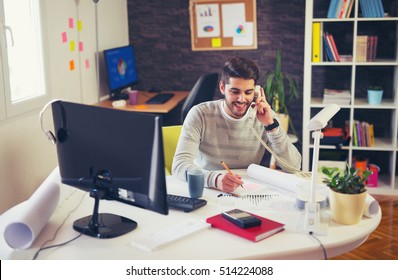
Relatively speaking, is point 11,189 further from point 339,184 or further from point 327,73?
point 327,73

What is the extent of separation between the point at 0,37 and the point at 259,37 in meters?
2.37

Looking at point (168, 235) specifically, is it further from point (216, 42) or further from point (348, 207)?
point (216, 42)

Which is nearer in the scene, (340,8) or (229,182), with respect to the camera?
(229,182)

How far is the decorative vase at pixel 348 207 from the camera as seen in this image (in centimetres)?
177

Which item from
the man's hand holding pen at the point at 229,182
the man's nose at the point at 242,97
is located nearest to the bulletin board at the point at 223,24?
the man's nose at the point at 242,97

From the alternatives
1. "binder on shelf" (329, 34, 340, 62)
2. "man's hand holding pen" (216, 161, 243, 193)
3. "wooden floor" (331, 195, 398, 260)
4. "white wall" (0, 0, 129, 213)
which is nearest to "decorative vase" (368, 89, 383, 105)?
"binder on shelf" (329, 34, 340, 62)

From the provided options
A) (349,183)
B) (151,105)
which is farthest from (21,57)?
(349,183)

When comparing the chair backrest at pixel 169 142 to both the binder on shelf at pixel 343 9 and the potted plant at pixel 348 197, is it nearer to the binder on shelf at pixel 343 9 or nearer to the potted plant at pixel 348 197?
the potted plant at pixel 348 197

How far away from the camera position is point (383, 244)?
10.7ft

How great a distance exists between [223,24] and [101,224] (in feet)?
10.4

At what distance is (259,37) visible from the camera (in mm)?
4648

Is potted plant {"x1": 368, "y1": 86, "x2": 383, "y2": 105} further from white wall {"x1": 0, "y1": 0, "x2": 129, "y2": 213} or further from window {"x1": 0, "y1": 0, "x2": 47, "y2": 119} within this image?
window {"x1": 0, "y1": 0, "x2": 47, "y2": 119}
